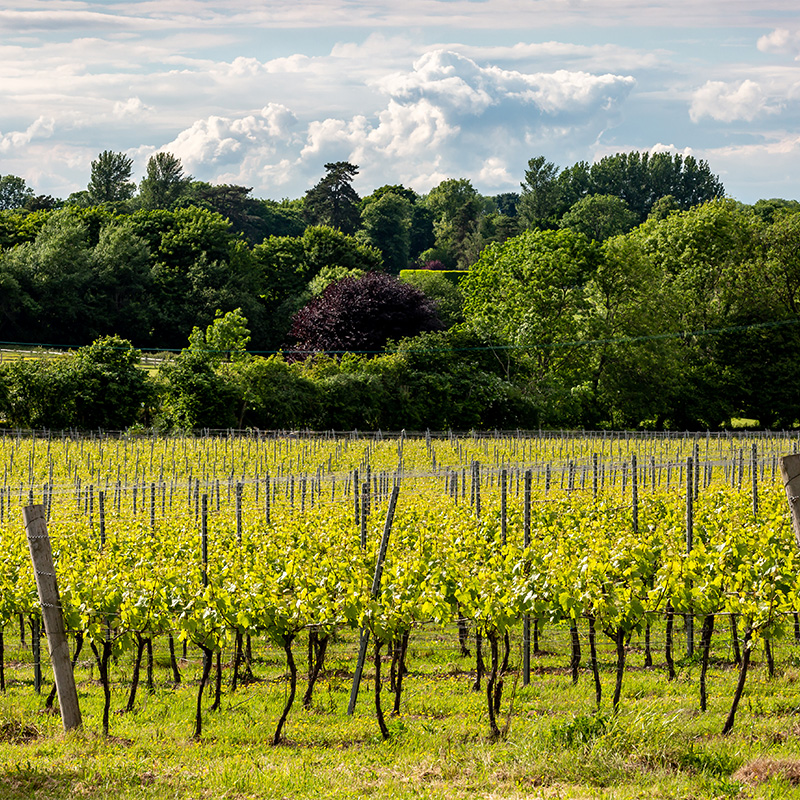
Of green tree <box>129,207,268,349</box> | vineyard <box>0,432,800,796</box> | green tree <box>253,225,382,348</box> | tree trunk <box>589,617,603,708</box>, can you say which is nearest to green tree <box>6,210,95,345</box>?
green tree <box>129,207,268,349</box>

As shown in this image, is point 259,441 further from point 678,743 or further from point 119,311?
point 119,311

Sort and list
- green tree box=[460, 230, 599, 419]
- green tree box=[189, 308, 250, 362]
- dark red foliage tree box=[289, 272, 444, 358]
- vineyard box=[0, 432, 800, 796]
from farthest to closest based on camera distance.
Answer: dark red foliage tree box=[289, 272, 444, 358] → green tree box=[460, 230, 599, 419] → green tree box=[189, 308, 250, 362] → vineyard box=[0, 432, 800, 796]

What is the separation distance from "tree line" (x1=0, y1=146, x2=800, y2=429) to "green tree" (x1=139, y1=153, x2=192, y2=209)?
1748cm

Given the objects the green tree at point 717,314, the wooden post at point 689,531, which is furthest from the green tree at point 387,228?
the wooden post at point 689,531

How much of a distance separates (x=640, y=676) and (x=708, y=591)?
1.95 m

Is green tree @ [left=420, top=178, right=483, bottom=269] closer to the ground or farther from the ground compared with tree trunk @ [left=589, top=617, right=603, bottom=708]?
farther from the ground

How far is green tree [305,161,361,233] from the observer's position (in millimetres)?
87875

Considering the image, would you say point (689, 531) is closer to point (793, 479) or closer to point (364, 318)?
point (793, 479)

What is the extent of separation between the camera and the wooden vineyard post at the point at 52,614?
7.14 metres

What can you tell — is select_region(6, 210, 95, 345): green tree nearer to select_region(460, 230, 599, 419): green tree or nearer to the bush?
the bush

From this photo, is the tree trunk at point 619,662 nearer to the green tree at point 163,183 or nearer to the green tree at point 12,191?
the green tree at point 163,183

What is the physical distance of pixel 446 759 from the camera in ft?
21.7

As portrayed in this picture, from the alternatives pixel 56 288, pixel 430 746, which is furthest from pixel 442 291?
pixel 430 746

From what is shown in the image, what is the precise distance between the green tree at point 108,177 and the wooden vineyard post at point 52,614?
79840mm
